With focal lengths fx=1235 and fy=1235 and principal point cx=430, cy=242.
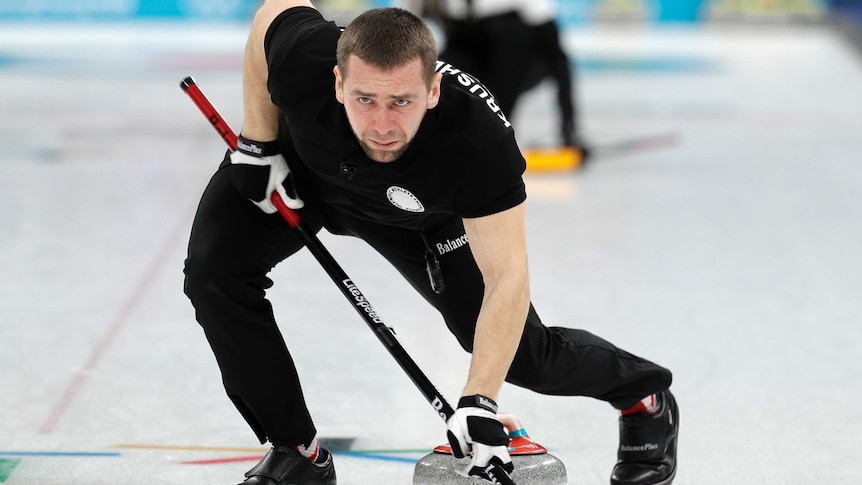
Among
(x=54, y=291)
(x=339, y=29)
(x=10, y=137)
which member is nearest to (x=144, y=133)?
(x=10, y=137)

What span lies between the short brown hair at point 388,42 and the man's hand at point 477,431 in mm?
675

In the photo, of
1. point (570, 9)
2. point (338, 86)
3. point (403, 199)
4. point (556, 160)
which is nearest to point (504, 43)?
point (556, 160)

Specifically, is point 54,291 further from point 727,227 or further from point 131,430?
point 727,227

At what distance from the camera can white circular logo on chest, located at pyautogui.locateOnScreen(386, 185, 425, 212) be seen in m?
2.72

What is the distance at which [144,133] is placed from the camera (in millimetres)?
8227

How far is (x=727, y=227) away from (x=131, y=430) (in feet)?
11.3

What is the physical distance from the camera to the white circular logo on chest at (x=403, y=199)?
2.72 meters

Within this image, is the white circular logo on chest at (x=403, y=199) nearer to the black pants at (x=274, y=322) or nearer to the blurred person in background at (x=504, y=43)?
the black pants at (x=274, y=322)

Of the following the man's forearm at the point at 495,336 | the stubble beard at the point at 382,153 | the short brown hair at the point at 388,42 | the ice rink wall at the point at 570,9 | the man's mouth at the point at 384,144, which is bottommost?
the ice rink wall at the point at 570,9

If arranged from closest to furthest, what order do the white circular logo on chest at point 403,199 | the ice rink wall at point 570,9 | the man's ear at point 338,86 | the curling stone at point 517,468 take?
1. the man's ear at point 338,86
2. the white circular logo on chest at point 403,199
3. the curling stone at point 517,468
4. the ice rink wall at point 570,9

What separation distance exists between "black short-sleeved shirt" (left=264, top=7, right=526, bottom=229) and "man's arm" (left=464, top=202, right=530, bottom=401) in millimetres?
41

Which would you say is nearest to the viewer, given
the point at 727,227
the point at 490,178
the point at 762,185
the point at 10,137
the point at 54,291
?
the point at 490,178

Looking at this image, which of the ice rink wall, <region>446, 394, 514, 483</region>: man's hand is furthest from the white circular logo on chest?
the ice rink wall

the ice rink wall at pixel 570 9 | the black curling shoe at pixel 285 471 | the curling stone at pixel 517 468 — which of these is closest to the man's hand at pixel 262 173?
the black curling shoe at pixel 285 471
